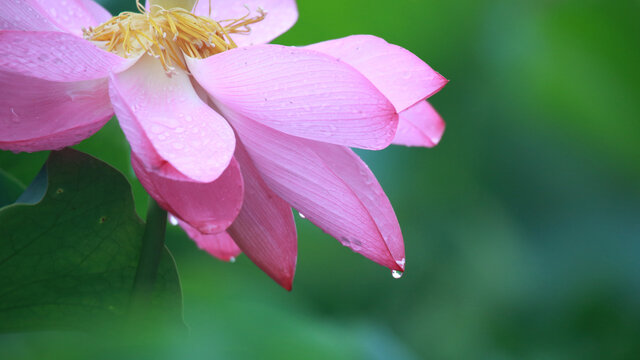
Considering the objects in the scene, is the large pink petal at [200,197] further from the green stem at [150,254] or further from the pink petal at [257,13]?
the pink petal at [257,13]

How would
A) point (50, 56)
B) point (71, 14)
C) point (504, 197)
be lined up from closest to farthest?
point (50, 56), point (71, 14), point (504, 197)

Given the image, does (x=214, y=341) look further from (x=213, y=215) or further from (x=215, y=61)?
(x=215, y=61)

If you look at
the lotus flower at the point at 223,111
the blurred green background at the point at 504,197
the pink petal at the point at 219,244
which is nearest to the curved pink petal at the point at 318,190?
the lotus flower at the point at 223,111

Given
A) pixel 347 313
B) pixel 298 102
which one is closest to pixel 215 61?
pixel 298 102

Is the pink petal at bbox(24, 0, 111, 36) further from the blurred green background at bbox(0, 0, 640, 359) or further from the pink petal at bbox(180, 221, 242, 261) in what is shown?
the blurred green background at bbox(0, 0, 640, 359)

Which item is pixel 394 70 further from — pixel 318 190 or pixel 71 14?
pixel 71 14

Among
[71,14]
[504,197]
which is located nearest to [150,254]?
[71,14]
